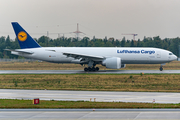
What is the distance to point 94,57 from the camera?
4278 cm

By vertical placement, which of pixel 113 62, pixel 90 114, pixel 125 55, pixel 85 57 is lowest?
pixel 90 114

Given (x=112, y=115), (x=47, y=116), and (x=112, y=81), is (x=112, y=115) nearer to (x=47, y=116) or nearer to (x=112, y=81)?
(x=47, y=116)

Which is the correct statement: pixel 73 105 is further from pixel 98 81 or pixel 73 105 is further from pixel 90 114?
pixel 98 81

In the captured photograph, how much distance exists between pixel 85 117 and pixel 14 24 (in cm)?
3779

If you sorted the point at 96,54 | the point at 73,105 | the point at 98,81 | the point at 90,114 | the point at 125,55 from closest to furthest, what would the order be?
1. the point at 90,114
2. the point at 73,105
3. the point at 98,81
4. the point at 125,55
5. the point at 96,54

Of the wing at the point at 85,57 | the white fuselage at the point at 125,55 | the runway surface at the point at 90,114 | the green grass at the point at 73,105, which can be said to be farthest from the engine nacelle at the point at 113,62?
the runway surface at the point at 90,114

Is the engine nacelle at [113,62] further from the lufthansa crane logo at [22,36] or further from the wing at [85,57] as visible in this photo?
the lufthansa crane logo at [22,36]

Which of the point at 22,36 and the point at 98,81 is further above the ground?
the point at 22,36

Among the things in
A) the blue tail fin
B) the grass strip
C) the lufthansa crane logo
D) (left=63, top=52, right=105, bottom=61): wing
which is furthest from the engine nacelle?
the lufthansa crane logo

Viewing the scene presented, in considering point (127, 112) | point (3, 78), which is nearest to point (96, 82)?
point (3, 78)

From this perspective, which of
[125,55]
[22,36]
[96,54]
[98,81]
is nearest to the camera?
[98,81]

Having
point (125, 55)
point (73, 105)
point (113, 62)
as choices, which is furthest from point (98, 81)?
point (73, 105)

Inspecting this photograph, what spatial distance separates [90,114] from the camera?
578 inches

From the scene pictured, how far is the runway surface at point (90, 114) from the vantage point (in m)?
13.8
